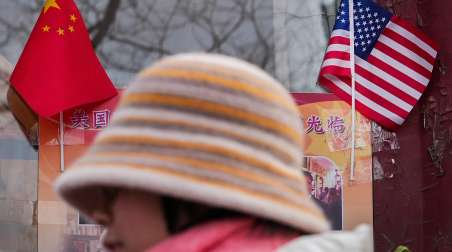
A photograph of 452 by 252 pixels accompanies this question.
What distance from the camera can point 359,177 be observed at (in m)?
5.06

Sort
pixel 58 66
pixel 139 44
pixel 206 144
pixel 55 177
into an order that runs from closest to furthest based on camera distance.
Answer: pixel 206 144, pixel 58 66, pixel 55 177, pixel 139 44

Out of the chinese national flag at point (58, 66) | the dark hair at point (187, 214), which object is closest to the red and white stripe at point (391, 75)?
the chinese national flag at point (58, 66)

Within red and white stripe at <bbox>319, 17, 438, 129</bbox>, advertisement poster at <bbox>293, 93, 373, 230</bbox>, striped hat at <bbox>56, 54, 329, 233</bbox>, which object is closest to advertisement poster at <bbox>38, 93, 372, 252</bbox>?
A: advertisement poster at <bbox>293, 93, 373, 230</bbox>

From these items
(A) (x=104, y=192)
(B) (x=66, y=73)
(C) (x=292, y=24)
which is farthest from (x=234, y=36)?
(A) (x=104, y=192)

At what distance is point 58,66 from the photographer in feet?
15.2

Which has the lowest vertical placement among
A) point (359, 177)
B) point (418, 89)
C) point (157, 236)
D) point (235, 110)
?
point (359, 177)

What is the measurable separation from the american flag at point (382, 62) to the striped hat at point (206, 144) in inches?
153

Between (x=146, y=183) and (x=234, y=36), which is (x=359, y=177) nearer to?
(x=234, y=36)

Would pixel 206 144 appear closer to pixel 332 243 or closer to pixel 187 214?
pixel 187 214

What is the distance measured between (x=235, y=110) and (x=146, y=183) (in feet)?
0.64

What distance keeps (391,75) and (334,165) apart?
2.55 feet

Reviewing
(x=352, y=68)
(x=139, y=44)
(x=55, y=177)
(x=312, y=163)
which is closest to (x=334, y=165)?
(x=312, y=163)

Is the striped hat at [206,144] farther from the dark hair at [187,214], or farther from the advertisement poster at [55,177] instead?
the advertisement poster at [55,177]

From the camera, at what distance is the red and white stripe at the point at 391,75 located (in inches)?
202
